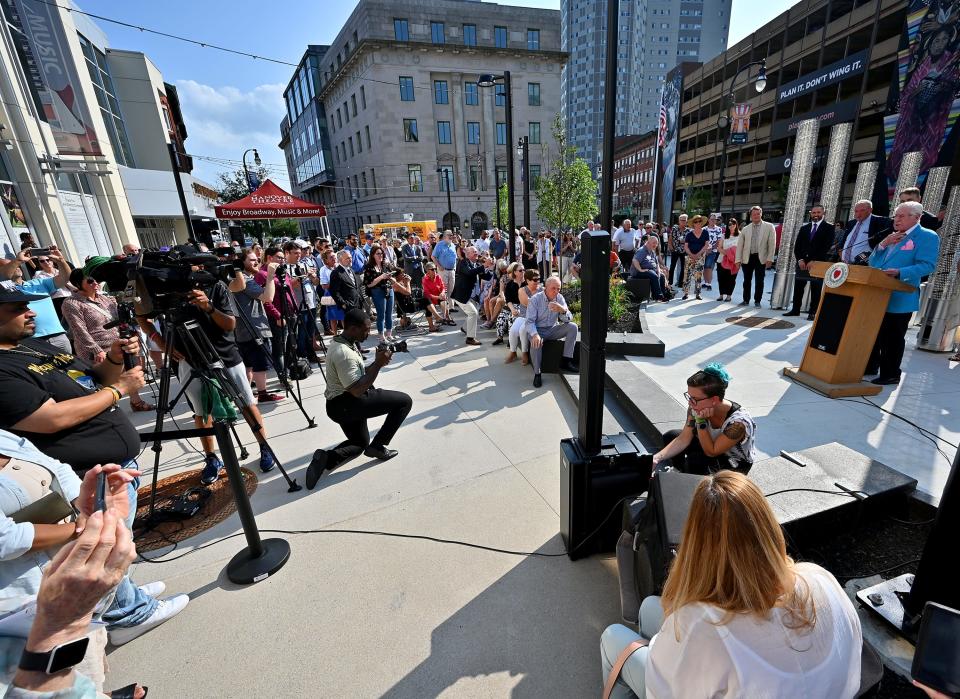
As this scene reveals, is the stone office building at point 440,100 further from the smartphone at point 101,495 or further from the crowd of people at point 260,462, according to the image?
the smartphone at point 101,495

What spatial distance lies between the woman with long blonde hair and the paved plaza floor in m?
1.13

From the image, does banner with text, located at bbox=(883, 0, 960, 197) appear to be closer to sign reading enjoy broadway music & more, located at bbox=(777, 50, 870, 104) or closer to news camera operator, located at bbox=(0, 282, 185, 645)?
sign reading enjoy broadway music & more, located at bbox=(777, 50, 870, 104)

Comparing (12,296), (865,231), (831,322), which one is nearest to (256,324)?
(12,296)

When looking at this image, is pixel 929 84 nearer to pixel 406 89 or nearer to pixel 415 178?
pixel 415 178

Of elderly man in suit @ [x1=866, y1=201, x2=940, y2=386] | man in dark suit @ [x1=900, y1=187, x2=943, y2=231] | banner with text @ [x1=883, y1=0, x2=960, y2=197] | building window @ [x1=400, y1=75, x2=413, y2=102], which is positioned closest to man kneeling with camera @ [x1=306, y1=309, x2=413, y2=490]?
elderly man in suit @ [x1=866, y1=201, x2=940, y2=386]

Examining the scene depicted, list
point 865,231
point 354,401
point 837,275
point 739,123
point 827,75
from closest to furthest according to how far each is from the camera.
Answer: point 354,401
point 837,275
point 865,231
point 739,123
point 827,75

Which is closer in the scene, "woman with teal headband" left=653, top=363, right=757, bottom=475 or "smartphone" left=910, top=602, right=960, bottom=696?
"smartphone" left=910, top=602, right=960, bottom=696

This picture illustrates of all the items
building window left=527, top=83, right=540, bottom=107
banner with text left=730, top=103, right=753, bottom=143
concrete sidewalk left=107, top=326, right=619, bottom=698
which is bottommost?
concrete sidewalk left=107, top=326, right=619, bottom=698

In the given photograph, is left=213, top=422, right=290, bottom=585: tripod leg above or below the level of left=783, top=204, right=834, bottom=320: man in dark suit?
below

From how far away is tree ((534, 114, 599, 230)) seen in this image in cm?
2073

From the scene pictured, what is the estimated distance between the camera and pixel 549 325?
5969 mm

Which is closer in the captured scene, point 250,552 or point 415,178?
point 250,552

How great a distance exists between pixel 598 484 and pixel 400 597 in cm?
146

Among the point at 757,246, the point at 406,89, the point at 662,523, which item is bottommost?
the point at 662,523
